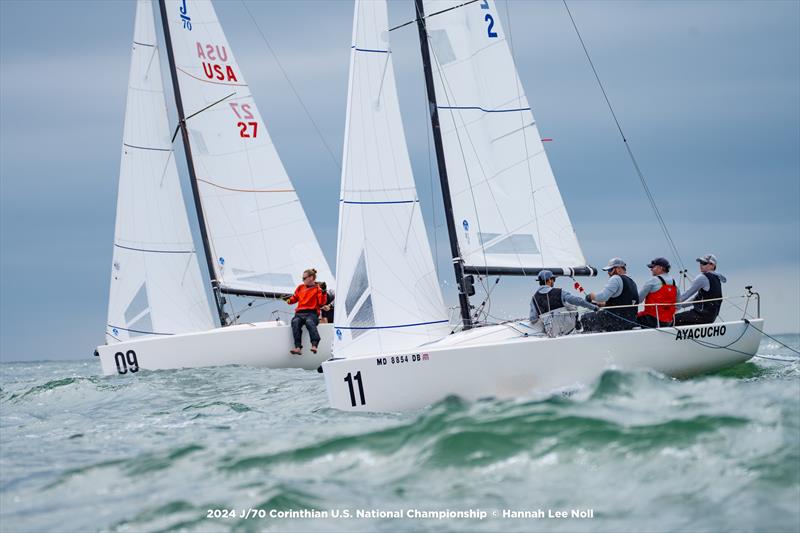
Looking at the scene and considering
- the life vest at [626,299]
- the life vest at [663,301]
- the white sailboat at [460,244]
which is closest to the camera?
the white sailboat at [460,244]

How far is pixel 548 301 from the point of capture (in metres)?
13.2

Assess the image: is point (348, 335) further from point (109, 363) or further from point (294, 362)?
point (109, 363)

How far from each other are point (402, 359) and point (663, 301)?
3.71 metres

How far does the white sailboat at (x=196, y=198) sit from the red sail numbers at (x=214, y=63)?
2 cm

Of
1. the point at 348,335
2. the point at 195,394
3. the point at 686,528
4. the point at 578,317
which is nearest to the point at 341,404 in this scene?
the point at 348,335

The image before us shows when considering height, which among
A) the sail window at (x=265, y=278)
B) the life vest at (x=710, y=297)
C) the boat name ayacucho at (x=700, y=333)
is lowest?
the boat name ayacucho at (x=700, y=333)

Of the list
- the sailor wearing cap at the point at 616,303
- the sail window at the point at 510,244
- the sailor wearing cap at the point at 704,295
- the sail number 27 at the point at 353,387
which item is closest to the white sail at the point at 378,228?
the sail number 27 at the point at 353,387

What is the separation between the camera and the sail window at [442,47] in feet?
49.3

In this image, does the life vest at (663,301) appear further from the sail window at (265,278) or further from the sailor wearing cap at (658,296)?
the sail window at (265,278)

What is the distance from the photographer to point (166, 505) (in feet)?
25.7

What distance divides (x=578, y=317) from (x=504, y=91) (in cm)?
382

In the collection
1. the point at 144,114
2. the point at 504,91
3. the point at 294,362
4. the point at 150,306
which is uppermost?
the point at 144,114

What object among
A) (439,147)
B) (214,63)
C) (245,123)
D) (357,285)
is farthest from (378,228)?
(214,63)

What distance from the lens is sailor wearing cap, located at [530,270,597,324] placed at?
1312 centimetres
